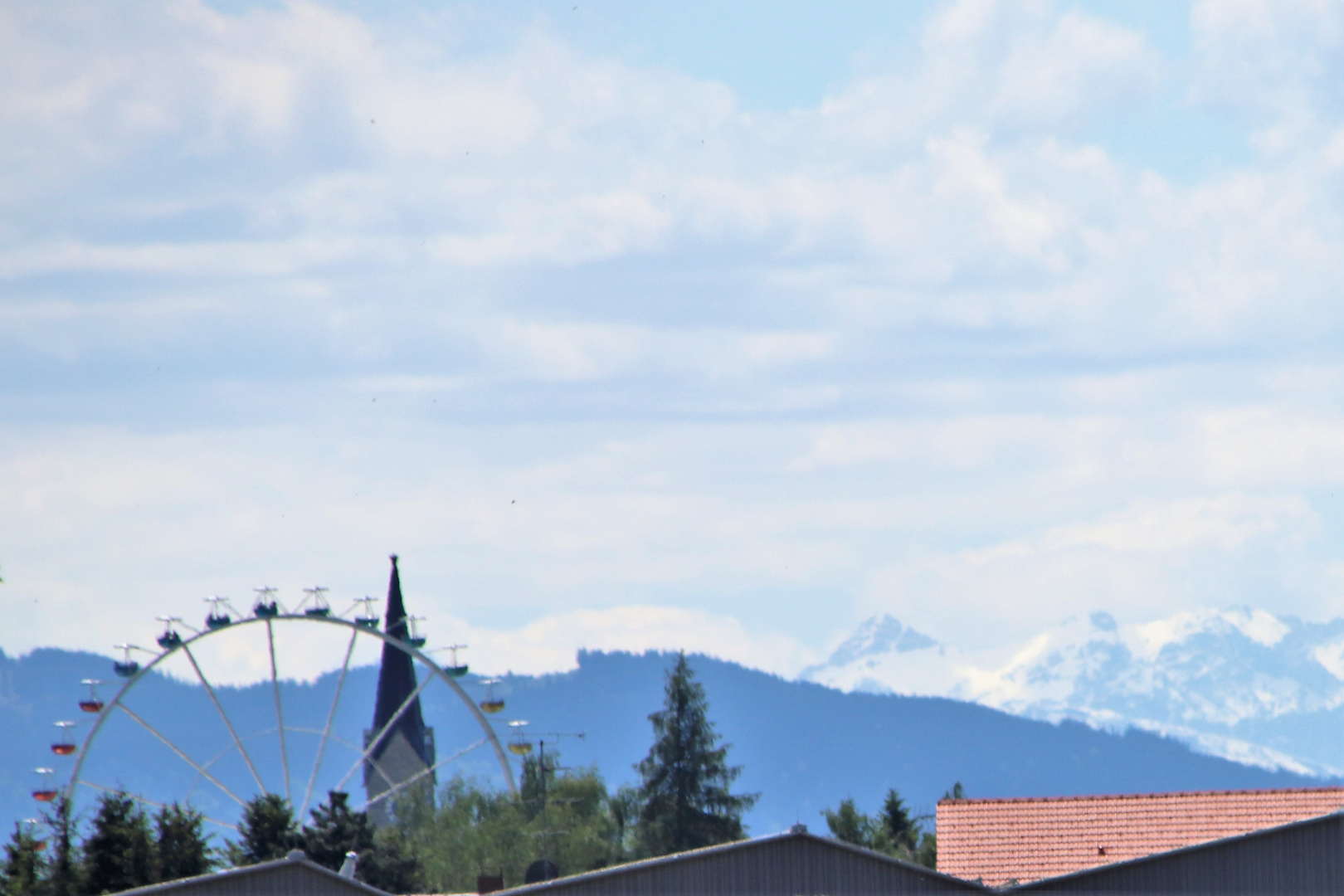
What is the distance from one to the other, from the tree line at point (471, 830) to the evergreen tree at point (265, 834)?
5 cm

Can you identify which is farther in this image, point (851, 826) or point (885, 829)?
point (851, 826)

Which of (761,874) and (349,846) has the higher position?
(349,846)

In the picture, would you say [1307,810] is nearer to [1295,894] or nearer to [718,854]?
[1295,894]

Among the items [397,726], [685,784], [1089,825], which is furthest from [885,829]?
[1089,825]

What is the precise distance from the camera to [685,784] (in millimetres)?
117812

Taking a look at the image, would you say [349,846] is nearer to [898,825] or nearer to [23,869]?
[23,869]

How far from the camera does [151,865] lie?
6725cm

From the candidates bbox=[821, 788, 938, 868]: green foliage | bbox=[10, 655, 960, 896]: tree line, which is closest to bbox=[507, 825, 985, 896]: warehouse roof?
bbox=[10, 655, 960, 896]: tree line

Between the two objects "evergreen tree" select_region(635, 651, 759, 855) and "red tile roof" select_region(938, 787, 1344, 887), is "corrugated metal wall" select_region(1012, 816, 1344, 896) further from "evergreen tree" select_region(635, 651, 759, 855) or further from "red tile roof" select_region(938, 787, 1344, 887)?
"evergreen tree" select_region(635, 651, 759, 855)

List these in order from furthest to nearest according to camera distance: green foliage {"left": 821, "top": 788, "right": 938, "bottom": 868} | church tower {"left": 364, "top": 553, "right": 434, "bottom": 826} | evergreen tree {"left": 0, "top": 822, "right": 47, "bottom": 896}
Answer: church tower {"left": 364, "top": 553, "right": 434, "bottom": 826}
green foliage {"left": 821, "top": 788, "right": 938, "bottom": 868}
evergreen tree {"left": 0, "top": 822, "right": 47, "bottom": 896}

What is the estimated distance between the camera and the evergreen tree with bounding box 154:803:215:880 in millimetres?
68062

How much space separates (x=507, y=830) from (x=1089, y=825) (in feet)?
184

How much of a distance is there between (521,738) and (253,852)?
12.3m

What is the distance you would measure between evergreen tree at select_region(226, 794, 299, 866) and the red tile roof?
2764 cm
